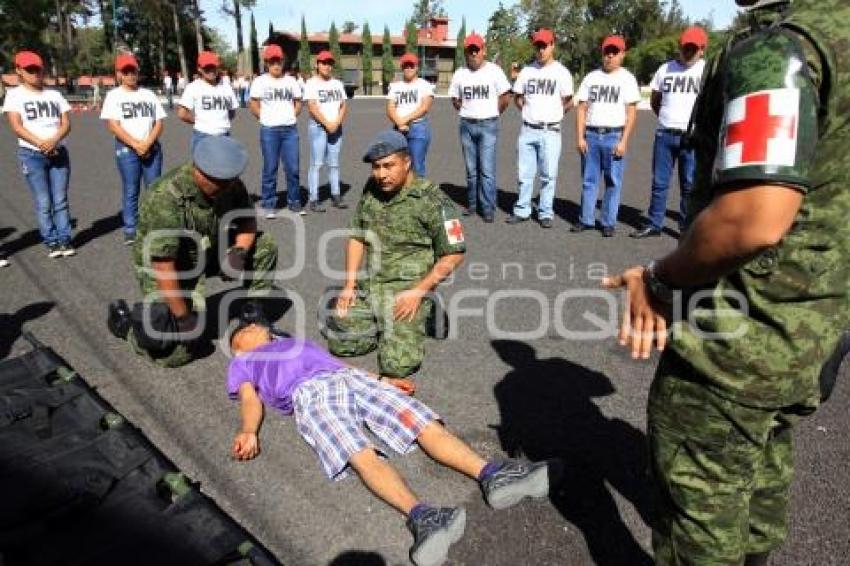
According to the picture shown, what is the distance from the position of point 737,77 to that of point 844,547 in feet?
6.70

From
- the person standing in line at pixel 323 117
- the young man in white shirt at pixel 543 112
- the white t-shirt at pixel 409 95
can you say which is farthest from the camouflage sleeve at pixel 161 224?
the white t-shirt at pixel 409 95

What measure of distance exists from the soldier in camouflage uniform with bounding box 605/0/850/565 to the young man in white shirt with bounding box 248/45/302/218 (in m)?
6.53

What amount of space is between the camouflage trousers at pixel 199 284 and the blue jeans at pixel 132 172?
207 centimetres

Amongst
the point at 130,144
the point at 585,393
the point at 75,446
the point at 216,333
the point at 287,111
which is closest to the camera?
the point at 75,446

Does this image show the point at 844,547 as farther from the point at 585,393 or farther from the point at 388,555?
the point at 388,555

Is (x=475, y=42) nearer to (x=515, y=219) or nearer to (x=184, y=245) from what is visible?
(x=515, y=219)

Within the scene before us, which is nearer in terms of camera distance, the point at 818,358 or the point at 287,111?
the point at 818,358

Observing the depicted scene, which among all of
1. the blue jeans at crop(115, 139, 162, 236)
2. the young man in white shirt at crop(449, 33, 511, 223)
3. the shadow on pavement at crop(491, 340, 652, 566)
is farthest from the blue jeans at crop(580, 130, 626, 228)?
the blue jeans at crop(115, 139, 162, 236)

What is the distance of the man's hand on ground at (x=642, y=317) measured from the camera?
1521 millimetres

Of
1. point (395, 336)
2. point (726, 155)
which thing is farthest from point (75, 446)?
point (726, 155)

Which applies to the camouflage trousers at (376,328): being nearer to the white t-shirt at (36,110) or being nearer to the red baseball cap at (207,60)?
the white t-shirt at (36,110)

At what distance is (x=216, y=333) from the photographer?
443cm

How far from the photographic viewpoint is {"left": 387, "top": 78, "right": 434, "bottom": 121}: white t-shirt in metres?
7.73

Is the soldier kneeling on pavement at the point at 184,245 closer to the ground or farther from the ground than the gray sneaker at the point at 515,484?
farther from the ground
